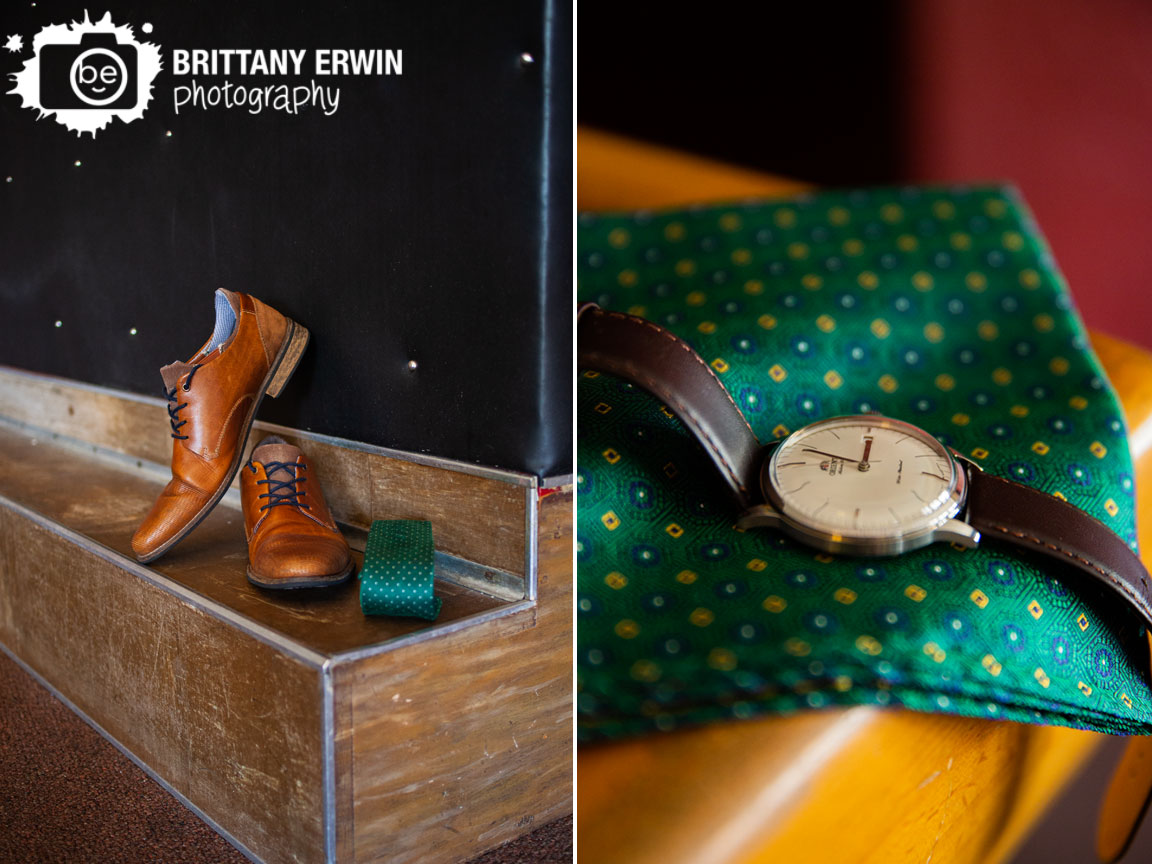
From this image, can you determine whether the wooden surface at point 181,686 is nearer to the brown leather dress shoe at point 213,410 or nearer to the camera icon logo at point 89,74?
the brown leather dress shoe at point 213,410

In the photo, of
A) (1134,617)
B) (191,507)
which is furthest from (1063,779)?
(191,507)

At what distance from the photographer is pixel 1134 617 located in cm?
64

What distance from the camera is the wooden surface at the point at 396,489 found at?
0.83 m

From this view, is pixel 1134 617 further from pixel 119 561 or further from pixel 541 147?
pixel 119 561

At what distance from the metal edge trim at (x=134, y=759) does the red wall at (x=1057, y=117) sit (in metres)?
1.59

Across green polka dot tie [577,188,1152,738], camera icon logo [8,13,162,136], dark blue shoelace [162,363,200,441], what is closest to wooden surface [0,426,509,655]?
dark blue shoelace [162,363,200,441]

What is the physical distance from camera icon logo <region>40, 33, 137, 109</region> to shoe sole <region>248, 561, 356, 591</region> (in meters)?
0.80

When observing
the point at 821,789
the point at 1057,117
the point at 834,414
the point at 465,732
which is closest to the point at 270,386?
the point at 465,732

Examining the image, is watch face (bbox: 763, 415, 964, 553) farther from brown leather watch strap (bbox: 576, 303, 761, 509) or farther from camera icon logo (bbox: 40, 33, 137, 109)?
camera icon logo (bbox: 40, 33, 137, 109)

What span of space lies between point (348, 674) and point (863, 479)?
1.30 feet

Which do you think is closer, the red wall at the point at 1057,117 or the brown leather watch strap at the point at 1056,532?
the brown leather watch strap at the point at 1056,532

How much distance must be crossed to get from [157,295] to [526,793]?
879mm

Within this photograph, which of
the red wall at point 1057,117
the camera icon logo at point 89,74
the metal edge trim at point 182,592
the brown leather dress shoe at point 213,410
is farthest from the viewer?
the red wall at point 1057,117

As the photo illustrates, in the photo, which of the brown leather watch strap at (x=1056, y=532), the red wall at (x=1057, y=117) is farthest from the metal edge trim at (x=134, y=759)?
the red wall at (x=1057, y=117)
